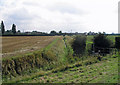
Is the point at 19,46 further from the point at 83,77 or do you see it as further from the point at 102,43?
the point at 83,77

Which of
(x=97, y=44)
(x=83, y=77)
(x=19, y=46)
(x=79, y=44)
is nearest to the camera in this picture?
(x=83, y=77)

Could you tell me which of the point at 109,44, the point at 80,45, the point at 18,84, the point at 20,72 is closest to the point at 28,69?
the point at 20,72

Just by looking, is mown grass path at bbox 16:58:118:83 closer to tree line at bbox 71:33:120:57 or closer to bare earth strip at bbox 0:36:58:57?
bare earth strip at bbox 0:36:58:57

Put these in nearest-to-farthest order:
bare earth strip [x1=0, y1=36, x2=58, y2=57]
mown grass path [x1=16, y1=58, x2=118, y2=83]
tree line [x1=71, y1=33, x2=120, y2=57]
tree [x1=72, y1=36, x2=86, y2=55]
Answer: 1. mown grass path [x1=16, y1=58, x2=118, y2=83]
2. bare earth strip [x1=0, y1=36, x2=58, y2=57]
3. tree line [x1=71, y1=33, x2=120, y2=57]
4. tree [x1=72, y1=36, x2=86, y2=55]

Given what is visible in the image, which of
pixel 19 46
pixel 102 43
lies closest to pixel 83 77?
pixel 102 43

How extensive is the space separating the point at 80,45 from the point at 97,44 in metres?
3.61

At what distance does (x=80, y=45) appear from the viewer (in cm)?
3075

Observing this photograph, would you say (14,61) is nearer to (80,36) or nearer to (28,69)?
(28,69)

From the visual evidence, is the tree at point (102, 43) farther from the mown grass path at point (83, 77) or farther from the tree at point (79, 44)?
the mown grass path at point (83, 77)

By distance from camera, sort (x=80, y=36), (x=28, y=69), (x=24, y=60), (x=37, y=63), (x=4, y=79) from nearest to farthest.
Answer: (x=4, y=79)
(x=28, y=69)
(x=24, y=60)
(x=37, y=63)
(x=80, y=36)

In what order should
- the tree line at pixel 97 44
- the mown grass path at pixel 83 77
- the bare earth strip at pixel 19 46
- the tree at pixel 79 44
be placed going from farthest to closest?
the tree at pixel 79 44 → the tree line at pixel 97 44 → the bare earth strip at pixel 19 46 → the mown grass path at pixel 83 77

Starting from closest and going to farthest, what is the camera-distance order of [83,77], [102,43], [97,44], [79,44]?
[83,77] < [102,43] < [97,44] < [79,44]

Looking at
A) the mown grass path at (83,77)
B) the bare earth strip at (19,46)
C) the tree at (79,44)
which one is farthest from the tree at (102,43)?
the mown grass path at (83,77)

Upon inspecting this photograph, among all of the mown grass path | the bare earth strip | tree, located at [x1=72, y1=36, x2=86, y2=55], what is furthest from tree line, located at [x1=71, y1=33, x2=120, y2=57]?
the mown grass path
